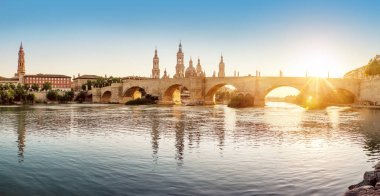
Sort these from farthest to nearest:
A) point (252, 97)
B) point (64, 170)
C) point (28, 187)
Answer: point (252, 97) → point (64, 170) → point (28, 187)

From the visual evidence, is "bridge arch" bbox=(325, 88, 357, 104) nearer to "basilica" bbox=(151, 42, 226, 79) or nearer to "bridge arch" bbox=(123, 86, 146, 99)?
"bridge arch" bbox=(123, 86, 146, 99)

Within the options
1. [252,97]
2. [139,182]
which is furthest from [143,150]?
[252,97]

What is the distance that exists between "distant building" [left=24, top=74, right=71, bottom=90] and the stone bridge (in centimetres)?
7142

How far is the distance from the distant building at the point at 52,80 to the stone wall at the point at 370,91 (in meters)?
148

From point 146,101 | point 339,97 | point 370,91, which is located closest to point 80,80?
point 146,101

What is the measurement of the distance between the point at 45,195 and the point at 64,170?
120 inches

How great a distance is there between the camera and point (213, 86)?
295 feet

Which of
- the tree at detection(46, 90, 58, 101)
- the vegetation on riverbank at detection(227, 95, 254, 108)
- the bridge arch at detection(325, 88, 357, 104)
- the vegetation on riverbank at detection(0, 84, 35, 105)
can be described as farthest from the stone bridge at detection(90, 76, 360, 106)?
the vegetation on riverbank at detection(0, 84, 35, 105)

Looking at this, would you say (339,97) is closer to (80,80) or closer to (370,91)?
(370,91)

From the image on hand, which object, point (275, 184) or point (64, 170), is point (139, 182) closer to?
point (64, 170)

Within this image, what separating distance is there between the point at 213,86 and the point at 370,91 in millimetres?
35129

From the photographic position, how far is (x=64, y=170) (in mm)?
13695

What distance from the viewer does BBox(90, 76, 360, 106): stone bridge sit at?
252ft

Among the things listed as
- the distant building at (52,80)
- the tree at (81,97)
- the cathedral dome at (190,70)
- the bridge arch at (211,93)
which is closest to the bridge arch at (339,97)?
the bridge arch at (211,93)
